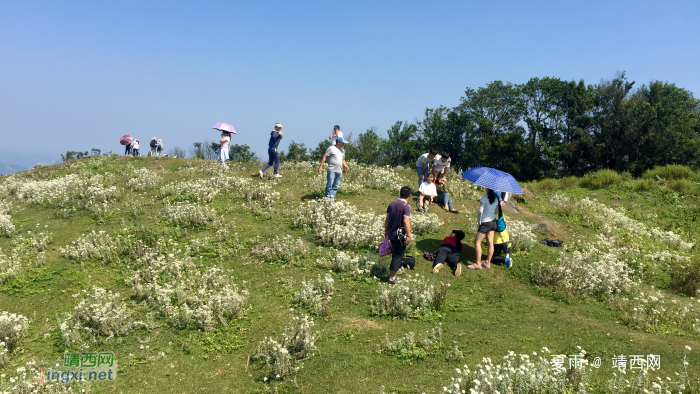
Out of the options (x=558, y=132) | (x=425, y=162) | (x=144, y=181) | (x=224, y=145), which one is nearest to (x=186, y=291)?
(x=425, y=162)

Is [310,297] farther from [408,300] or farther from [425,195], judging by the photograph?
[425,195]

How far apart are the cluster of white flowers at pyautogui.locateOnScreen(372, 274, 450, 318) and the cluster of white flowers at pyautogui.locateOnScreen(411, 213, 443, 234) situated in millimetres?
3533

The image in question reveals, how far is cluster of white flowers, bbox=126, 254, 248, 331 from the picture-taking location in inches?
298

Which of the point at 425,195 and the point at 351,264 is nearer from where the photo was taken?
the point at 351,264

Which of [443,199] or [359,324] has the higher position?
[443,199]

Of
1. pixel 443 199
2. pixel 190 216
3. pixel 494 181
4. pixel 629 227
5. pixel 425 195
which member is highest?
pixel 494 181

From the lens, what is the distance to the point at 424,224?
11.9 metres

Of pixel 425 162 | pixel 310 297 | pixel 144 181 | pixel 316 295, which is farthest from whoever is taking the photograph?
pixel 144 181

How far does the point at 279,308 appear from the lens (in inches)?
320

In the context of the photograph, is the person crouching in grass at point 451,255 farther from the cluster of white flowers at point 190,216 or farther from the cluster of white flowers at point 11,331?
the cluster of white flowers at point 11,331

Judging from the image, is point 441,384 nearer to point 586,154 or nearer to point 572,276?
point 572,276

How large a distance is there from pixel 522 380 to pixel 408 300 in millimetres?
2941

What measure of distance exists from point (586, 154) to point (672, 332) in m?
36.5

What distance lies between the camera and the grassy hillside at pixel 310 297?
620cm
